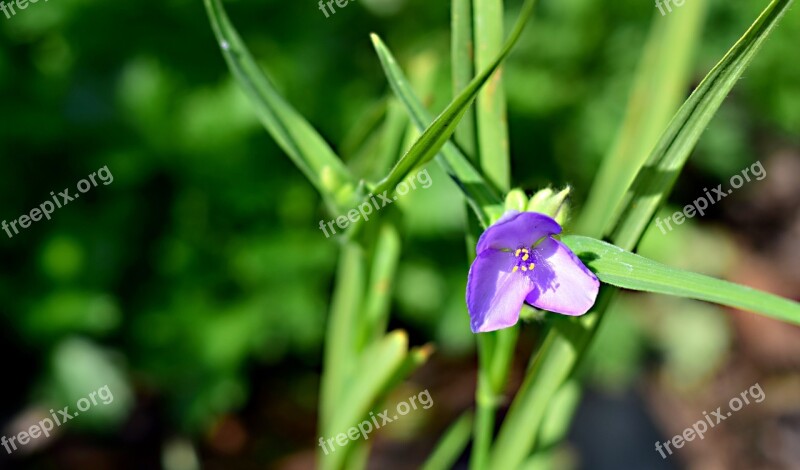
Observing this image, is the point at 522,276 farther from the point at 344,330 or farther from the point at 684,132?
the point at 344,330

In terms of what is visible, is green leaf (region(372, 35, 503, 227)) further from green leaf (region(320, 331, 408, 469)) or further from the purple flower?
green leaf (region(320, 331, 408, 469))

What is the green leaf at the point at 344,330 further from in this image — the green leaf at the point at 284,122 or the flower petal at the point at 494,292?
the flower petal at the point at 494,292

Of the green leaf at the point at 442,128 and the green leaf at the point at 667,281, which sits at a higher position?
the green leaf at the point at 442,128

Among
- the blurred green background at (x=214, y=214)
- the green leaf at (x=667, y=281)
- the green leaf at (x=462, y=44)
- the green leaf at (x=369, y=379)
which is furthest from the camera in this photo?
the blurred green background at (x=214, y=214)

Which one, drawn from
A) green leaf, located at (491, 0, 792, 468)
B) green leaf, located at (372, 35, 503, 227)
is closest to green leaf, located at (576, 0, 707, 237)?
green leaf, located at (491, 0, 792, 468)

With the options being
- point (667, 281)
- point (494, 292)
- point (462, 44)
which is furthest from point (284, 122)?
point (667, 281)

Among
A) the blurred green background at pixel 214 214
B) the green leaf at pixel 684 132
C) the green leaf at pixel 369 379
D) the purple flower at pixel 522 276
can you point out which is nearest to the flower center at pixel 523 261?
the purple flower at pixel 522 276

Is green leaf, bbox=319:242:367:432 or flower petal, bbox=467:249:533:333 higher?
flower petal, bbox=467:249:533:333
